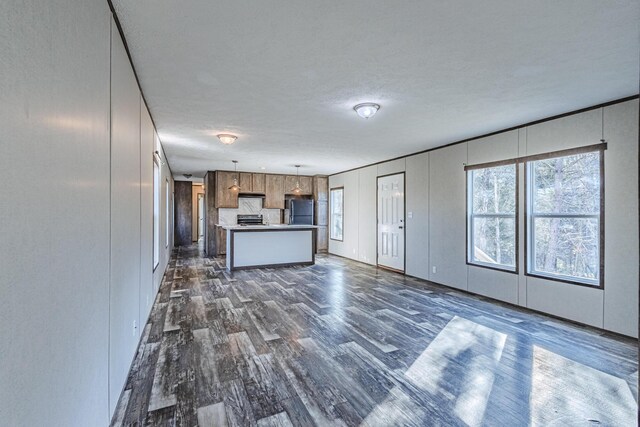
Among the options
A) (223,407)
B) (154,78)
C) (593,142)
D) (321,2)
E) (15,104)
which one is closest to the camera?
(15,104)

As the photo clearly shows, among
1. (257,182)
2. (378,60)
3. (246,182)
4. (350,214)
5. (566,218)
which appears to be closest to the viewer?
(378,60)

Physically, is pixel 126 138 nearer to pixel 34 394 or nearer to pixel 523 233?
pixel 34 394

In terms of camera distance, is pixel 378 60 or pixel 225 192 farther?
pixel 225 192

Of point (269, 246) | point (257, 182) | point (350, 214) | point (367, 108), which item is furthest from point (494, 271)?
point (257, 182)

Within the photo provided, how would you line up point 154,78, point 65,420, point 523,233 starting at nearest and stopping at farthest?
point 65,420 < point 154,78 < point 523,233

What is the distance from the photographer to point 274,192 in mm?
9383

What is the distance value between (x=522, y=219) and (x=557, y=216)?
40cm

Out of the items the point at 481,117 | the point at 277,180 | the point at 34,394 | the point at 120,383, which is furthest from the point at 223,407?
the point at 277,180

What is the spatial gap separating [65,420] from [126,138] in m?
1.81

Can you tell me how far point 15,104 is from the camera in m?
0.79

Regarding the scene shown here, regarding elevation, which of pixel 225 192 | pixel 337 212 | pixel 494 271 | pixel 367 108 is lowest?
pixel 494 271

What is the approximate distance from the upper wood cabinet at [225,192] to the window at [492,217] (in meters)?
6.18

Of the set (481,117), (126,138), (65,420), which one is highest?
(481,117)

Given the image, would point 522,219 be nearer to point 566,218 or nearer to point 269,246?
point 566,218
